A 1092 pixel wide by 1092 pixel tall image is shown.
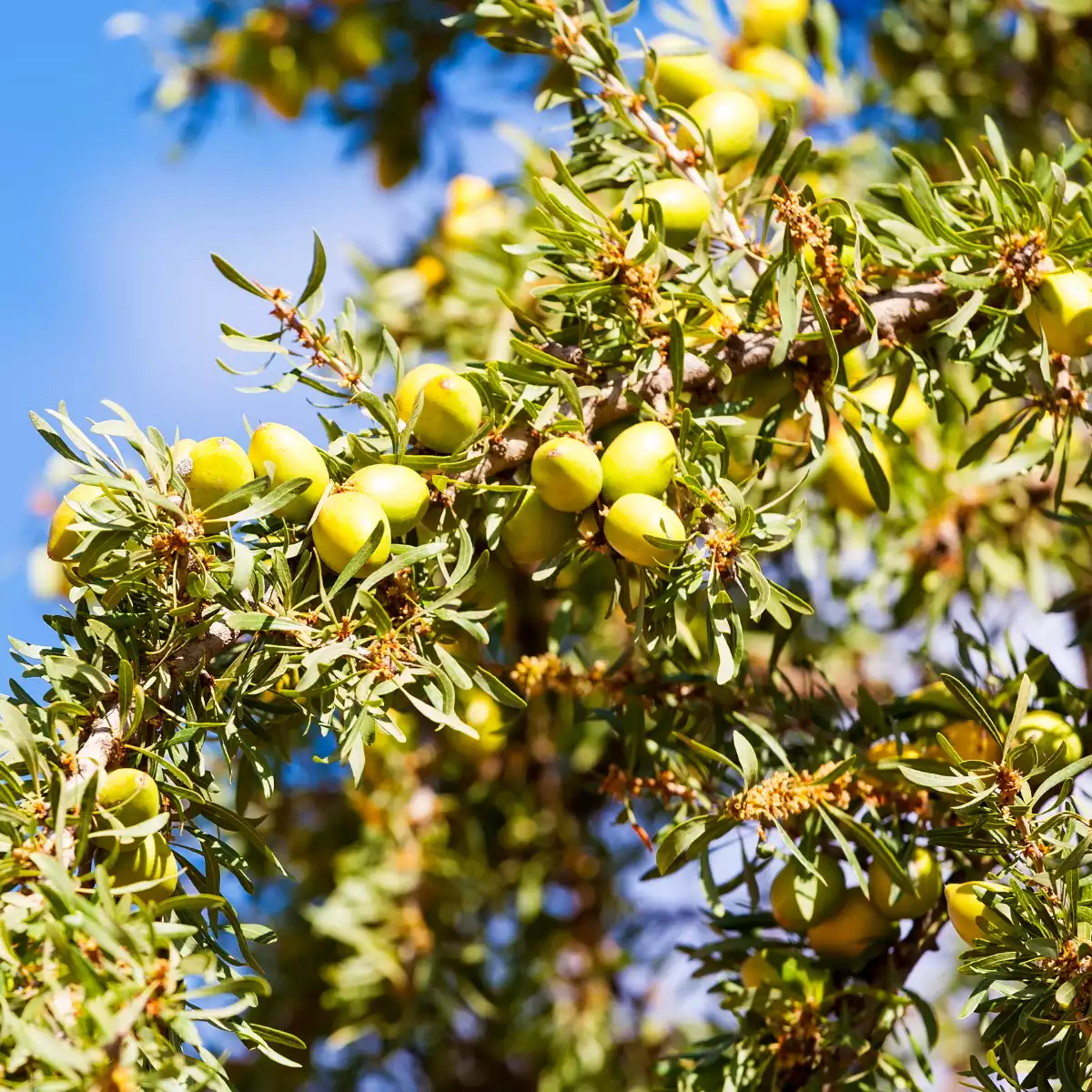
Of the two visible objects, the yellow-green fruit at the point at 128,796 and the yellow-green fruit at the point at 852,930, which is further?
the yellow-green fruit at the point at 852,930

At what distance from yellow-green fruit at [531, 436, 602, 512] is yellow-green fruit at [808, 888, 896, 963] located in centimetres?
48

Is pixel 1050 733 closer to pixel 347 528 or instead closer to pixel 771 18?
pixel 347 528

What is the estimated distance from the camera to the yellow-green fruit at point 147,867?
2.54ft

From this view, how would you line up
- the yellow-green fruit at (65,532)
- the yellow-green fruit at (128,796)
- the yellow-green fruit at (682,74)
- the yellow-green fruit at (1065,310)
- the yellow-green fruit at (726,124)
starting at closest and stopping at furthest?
the yellow-green fruit at (128,796)
the yellow-green fruit at (65,532)
the yellow-green fruit at (1065,310)
the yellow-green fruit at (726,124)
the yellow-green fruit at (682,74)

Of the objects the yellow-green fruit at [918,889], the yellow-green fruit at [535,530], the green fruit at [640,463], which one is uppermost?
the green fruit at [640,463]

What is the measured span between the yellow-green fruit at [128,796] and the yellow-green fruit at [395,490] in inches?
9.9

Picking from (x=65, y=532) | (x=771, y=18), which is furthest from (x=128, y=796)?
(x=771, y=18)

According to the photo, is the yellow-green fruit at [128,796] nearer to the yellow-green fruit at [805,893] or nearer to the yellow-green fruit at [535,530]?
the yellow-green fruit at [535,530]

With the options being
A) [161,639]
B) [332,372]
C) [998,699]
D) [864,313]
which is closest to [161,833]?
[161,639]

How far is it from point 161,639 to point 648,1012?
64.7 inches

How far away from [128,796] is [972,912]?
645 mm

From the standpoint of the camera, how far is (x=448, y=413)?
879 millimetres

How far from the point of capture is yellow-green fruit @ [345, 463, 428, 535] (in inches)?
32.8

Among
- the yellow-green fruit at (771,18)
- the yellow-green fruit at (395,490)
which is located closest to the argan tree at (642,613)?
the yellow-green fruit at (395,490)
